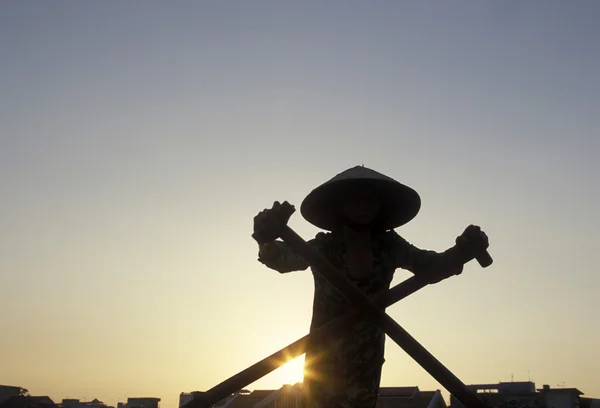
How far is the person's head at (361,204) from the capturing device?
4.82 meters

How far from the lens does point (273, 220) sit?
4.16m

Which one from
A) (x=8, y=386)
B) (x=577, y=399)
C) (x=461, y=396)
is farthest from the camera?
(x=8, y=386)

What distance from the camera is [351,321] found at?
14.2 feet

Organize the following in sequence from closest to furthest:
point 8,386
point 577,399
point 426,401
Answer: point 426,401 → point 577,399 → point 8,386

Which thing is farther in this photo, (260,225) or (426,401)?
(426,401)

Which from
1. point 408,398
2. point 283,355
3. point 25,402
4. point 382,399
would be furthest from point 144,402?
point 283,355

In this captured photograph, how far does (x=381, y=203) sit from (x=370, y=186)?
25 cm

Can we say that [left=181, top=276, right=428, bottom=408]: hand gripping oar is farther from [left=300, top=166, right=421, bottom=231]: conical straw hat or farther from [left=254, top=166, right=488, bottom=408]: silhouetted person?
[left=300, top=166, right=421, bottom=231]: conical straw hat

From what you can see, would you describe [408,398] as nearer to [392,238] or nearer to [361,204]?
[392,238]

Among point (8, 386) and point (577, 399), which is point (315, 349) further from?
point (8, 386)

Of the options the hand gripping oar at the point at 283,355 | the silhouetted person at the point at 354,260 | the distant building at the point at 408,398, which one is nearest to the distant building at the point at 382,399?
the distant building at the point at 408,398

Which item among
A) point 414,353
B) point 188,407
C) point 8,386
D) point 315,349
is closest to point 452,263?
point 414,353

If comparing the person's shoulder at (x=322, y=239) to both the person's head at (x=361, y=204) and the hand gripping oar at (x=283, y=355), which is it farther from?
the hand gripping oar at (x=283, y=355)

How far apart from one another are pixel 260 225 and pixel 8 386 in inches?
1681
